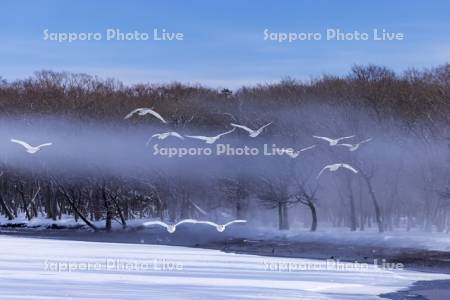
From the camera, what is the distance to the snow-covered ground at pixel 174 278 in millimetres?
21109

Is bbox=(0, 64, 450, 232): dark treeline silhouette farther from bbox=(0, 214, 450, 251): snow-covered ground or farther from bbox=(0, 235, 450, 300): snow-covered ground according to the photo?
bbox=(0, 235, 450, 300): snow-covered ground

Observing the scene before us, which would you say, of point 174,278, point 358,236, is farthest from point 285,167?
point 174,278

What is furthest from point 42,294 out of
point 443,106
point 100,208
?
point 100,208

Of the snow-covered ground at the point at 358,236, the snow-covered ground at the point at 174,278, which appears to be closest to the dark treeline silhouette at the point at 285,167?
the snow-covered ground at the point at 358,236

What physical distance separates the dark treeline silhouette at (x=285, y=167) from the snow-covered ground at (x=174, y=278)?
63.3 ft

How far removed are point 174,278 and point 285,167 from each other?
3215cm

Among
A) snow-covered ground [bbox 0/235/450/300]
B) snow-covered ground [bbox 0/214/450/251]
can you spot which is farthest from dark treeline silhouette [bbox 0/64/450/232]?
snow-covered ground [bbox 0/235/450/300]

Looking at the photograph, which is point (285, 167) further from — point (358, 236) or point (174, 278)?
point (174, 278)

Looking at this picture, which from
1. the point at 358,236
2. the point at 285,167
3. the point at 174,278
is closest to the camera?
the point at 174,278

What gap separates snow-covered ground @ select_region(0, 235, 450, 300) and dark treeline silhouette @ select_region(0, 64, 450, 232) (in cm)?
1930

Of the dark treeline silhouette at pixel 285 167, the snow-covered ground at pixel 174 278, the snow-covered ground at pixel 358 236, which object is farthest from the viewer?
the dark treeline silhouette at pixel 285 167

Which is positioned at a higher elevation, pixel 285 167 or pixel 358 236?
pixel 285 167

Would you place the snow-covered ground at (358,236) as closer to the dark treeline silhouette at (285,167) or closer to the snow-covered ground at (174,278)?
the dark treeline silhouette at (285,167)

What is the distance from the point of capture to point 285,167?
186ft
